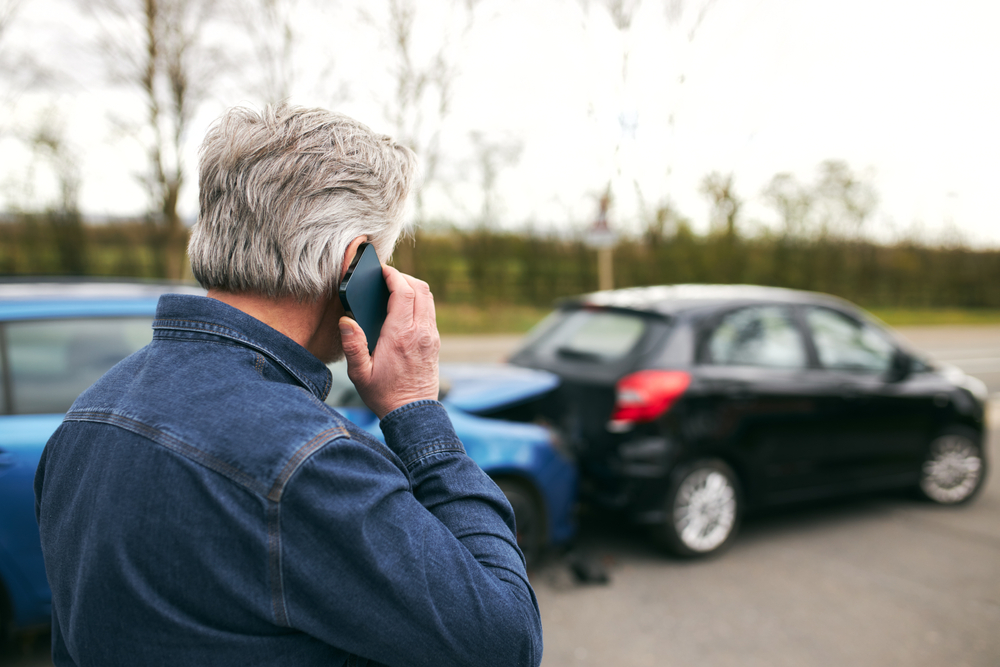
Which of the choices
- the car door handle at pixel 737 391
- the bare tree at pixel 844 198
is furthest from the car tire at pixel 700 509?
the bare tree at pixel 844 198

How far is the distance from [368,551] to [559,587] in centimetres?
324

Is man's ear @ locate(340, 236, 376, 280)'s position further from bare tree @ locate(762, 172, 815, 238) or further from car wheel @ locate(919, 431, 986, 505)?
bare tree @ locate(762, 172, 815, 238)

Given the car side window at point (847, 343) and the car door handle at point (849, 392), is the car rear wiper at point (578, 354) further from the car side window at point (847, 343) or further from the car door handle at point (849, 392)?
the car door handle at point (849, 392)

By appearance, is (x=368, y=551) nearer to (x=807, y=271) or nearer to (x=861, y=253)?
(x=807, y=271)

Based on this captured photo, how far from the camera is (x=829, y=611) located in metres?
3.51

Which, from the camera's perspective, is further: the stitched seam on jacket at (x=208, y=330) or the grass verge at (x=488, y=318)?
the grass verge at (x=488, y=318)

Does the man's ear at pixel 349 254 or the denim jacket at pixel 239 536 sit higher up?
the man's ear at pixel 349 254

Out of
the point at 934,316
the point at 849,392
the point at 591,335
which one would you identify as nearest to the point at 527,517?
the point at 591,335

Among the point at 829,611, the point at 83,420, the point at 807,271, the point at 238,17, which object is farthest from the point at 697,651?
the point at 807,271

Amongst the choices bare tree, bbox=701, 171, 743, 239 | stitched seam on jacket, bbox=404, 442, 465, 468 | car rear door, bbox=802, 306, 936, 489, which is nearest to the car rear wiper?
car rear door, bbox=802, 306, 936, 489

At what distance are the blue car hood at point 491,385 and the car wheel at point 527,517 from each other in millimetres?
486

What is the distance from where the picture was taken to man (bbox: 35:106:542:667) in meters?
0.86

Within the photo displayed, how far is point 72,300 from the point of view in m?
3.06

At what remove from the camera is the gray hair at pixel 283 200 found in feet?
3.42
